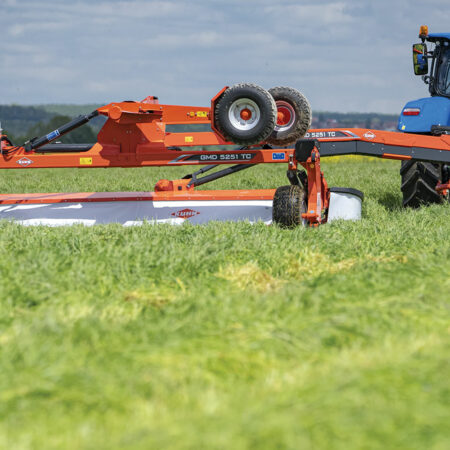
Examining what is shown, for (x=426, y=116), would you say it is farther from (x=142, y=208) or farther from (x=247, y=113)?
(x=142, y=208)

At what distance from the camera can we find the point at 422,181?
7367 millimetres

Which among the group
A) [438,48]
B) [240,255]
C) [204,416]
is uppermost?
[438,48]

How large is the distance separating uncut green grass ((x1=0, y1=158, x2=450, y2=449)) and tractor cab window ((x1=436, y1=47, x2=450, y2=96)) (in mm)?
3857

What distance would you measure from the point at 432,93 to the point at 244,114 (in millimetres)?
3232

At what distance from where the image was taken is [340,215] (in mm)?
6715

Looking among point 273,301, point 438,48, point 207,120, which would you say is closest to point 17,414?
point 273,301

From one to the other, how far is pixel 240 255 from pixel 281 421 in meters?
2.29

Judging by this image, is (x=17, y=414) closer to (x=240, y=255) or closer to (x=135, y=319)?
(x=135, y=319)

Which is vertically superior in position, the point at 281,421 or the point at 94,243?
the point at 94,243

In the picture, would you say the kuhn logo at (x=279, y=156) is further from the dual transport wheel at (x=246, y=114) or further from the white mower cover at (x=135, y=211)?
the dual transport wheel at (x=246, y=114)

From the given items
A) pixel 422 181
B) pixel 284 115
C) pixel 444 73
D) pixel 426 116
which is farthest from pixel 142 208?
pixel 444 73

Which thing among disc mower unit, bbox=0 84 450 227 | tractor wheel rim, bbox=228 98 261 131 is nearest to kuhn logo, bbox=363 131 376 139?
disc mower unit, bbox=0 84 450 227

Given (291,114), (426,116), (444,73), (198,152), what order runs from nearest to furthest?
(198,152)
(291,114)
(426,116)
(444,73)

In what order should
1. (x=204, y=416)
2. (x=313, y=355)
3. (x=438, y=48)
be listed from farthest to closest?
(x=438, y=48) → (x=313, y=355) → (x=204, y=416)
